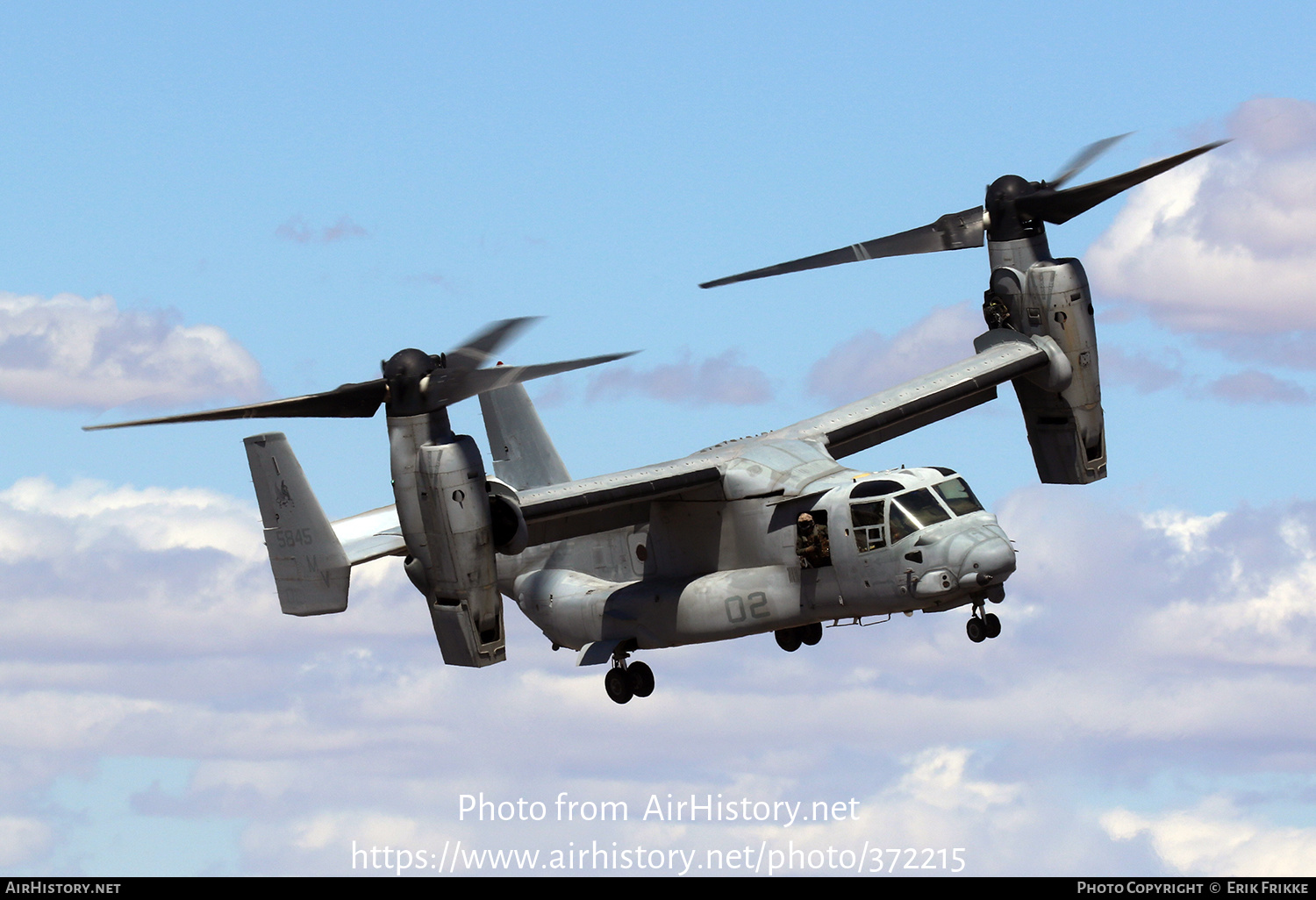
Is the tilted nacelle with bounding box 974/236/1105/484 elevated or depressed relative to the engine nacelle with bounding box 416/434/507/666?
elevated

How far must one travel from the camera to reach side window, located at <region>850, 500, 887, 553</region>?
1278 inches

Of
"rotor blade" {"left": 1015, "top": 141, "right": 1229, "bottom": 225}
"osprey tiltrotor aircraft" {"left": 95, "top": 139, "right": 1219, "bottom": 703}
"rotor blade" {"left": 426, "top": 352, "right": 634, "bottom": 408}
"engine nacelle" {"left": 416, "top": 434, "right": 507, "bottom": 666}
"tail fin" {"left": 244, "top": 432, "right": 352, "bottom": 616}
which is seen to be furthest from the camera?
"rotor blade" {"left": 1015, "top": 141, "right": 1229, "bottom": 225}

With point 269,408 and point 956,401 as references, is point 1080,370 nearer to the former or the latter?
point 956,401

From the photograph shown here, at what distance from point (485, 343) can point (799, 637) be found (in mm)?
8724

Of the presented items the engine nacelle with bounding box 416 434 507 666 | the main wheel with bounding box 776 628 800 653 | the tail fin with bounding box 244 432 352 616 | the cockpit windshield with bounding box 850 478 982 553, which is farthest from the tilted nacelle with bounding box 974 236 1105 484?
the tail fin with bounding box 244 432 352 616

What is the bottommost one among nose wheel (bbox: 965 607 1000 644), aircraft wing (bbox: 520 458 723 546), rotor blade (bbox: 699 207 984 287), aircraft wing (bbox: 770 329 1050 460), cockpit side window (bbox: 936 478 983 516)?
nose wheel (bbox: 965 607 1000 644)

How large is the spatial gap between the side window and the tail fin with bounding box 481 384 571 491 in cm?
853

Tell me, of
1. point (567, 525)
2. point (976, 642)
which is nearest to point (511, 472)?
point (567, 525)

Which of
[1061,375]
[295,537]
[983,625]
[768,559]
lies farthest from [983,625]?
[295,537]

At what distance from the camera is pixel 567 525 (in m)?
34.7

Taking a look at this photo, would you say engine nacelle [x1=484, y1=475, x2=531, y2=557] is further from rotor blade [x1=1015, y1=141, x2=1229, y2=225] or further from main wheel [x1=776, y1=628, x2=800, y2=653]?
rotor blade [x1=1015, y1=141, x2=1229, y2=225]

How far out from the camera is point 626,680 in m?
35.7

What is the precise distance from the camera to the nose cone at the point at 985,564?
104 ft
